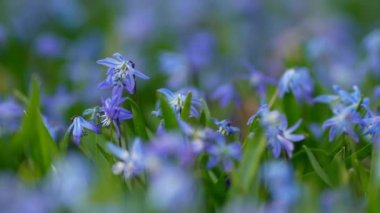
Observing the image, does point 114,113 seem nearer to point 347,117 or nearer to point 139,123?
point 139,123

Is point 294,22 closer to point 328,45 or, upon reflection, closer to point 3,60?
point 328,45

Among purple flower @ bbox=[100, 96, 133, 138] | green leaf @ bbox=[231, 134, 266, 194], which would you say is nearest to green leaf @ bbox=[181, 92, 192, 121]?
purple flower @ bbox=[100, 96, 133, 138]

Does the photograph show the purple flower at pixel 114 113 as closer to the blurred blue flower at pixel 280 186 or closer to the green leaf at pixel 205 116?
the green leaf at pixel 205 116

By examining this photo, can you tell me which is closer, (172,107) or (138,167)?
(138,167)

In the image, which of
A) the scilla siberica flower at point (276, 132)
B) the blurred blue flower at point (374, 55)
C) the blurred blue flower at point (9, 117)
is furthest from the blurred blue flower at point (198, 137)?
the blurred blue flower at point (374, 55)

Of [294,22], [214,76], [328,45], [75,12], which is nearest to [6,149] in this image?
[214,76]

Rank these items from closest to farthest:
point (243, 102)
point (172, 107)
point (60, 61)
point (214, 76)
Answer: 1. point (172, 107)
2. point (243, 102)
3. point (214, 76)
4. point (60, 61)

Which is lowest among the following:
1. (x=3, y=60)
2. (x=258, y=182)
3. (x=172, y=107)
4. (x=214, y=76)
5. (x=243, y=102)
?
(x=258, y=182)

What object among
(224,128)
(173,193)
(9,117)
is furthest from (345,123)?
(9,117)
